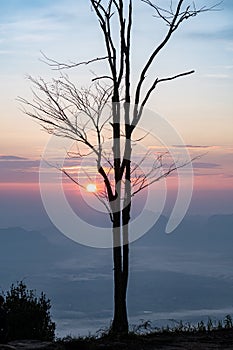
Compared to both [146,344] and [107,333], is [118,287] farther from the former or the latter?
[146,344]

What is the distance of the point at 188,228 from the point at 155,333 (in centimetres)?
16563

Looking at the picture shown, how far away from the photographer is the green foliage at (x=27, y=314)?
48.5ft

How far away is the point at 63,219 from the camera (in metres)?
14.3

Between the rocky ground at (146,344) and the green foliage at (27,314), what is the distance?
2.19 metres

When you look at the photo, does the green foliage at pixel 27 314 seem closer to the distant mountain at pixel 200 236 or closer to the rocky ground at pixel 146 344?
the rocky ground at pixel 146 344

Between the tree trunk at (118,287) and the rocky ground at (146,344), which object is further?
the tree trunk at (118,287)

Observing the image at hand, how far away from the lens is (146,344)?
1243 cm

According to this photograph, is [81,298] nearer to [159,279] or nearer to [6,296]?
[159,279]

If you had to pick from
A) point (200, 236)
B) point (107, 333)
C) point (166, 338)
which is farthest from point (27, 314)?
point (200, 236)

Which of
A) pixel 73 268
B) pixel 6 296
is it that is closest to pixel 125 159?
pixel 6 296

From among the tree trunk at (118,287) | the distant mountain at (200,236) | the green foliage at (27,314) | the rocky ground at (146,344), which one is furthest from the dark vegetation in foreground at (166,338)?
the distant mountain at (200,236)

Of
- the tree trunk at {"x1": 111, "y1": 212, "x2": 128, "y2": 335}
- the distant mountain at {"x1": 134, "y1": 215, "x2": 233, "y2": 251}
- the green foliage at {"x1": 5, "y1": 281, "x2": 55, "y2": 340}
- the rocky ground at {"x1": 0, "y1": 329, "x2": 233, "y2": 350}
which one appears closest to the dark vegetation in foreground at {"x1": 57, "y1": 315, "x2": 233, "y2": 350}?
the rocky ground at {"x1": 0, "y1": 329, "x2": 233, "y2": 350}

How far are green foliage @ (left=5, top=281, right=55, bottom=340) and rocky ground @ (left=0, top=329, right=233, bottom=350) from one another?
86.2 inches

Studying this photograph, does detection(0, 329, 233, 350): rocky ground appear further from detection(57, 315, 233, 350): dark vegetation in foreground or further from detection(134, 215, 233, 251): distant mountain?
detection(134, 215, 233, 251): distant mountain
